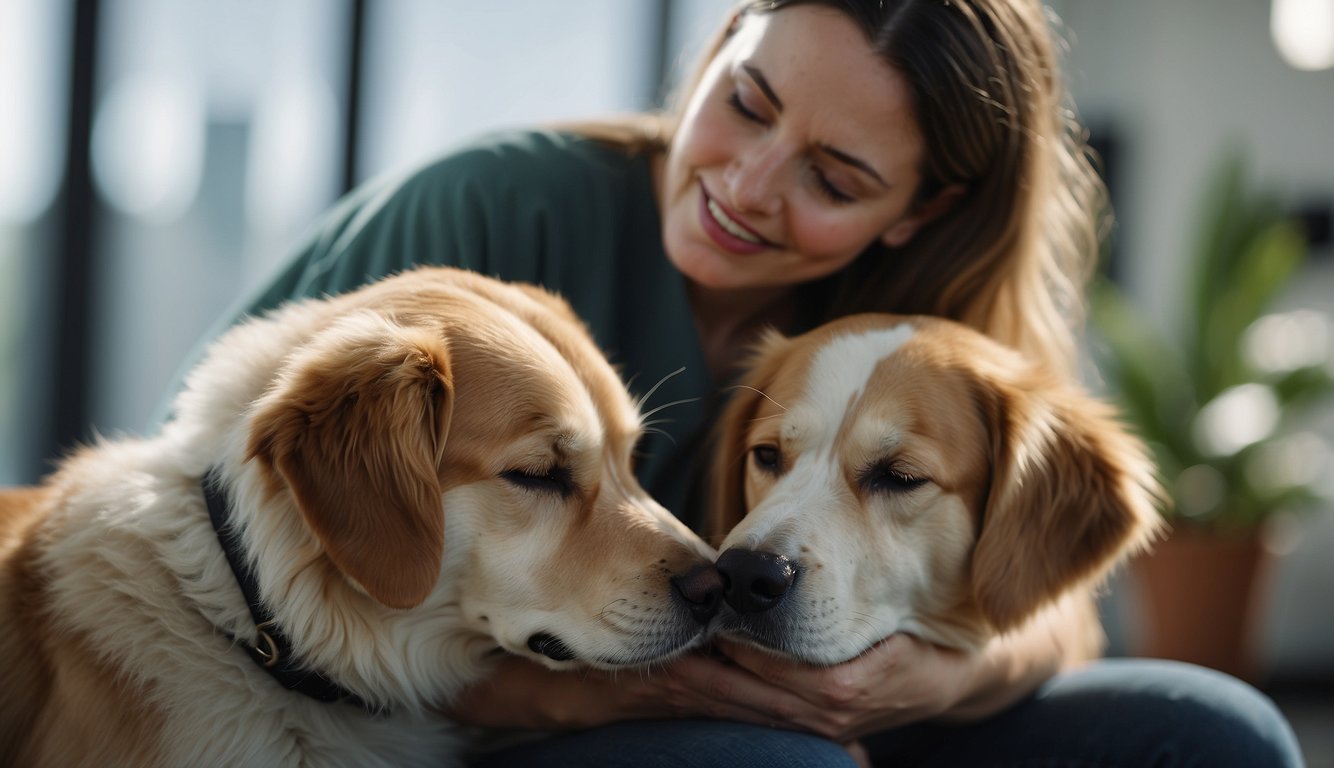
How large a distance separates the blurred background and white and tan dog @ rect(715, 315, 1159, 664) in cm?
238

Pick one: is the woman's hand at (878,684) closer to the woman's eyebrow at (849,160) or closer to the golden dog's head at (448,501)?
the golden dog's head at (448,501)

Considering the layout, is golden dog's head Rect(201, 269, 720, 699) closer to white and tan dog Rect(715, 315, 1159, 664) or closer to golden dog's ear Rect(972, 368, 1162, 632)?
white and tan dog Rect(715, 315, 1159, 664)

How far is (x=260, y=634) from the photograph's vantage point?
1487mm

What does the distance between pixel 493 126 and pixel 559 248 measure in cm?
211

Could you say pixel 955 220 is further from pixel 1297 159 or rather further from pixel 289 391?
pixel 1297 159

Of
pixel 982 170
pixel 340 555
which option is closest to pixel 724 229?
pixel 982 170

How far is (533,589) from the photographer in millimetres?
1558

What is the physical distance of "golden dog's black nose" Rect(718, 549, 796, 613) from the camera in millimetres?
1600

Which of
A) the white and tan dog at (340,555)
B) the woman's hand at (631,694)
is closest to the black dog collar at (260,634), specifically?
the white and tan dog at (340,555)

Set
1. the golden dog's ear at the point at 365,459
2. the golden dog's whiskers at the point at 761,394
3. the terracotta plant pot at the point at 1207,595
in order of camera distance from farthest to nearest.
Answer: the terracotta plant pot at the point at 1207,595 → the golden dog's whiskers at the point at 761,394 → the golden dog's ear at the point at 365,459

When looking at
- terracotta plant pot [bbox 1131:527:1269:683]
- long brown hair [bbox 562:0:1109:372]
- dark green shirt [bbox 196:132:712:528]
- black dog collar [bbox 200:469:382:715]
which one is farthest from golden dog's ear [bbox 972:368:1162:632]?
terracotta plant pot [bbox 1131:527:1269:683]

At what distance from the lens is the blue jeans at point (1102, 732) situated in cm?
175

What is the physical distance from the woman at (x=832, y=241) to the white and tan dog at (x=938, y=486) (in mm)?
105

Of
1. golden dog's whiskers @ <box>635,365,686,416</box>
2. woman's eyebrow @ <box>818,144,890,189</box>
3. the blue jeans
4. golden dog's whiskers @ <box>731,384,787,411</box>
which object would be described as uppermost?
woman's eyebrow @ <box>818,144,890,189</box>
